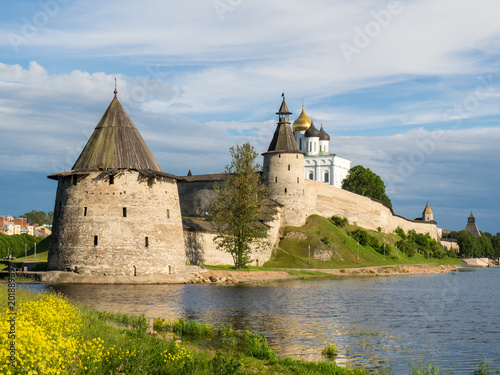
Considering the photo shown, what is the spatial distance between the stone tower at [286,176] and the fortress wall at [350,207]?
3.19 m

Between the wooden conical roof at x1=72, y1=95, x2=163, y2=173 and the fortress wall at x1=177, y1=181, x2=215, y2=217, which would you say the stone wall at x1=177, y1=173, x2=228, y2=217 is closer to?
the fortress wall at x1=177, y1=181, x2=215, y2=217

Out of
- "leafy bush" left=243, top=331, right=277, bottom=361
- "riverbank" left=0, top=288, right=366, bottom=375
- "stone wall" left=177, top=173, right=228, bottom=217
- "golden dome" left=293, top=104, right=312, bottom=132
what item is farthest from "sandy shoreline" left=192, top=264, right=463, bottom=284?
"golden dome" left=293, top=104, right=312, bottom=132

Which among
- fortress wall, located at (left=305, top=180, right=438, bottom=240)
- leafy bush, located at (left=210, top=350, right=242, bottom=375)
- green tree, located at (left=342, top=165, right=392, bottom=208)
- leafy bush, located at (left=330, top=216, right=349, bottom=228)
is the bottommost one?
leafy bush, located at (left=210, top=350, right=242, bottom=375)

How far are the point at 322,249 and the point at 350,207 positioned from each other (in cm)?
1864

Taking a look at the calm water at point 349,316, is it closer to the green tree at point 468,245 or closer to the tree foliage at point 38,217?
the green tree at point 468,245

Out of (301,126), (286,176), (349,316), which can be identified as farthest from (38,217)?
(349,316)

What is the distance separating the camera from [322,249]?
56.7 meters

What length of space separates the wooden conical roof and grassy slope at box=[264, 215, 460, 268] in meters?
19.9

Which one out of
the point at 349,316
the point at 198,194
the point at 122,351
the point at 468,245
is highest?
the point at 198,194

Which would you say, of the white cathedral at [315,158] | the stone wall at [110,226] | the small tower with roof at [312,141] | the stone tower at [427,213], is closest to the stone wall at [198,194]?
the stone wall at [110,226]

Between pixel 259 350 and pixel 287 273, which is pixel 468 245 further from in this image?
pixel 259 350

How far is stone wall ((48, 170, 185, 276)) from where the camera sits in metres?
34.9

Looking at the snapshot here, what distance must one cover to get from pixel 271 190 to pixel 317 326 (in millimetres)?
43597

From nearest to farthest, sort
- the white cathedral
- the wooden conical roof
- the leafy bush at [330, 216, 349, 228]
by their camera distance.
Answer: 1. the wooden conical roof
2. the leafy bush at [330, 216, 349, 228]
3. the white cathedral
